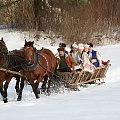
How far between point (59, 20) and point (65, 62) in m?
11.2

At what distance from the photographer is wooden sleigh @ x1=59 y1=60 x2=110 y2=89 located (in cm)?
1142

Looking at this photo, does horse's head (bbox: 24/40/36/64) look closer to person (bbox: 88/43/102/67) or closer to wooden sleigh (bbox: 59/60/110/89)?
wooden sleigh (bbox: 59/60/110/89)

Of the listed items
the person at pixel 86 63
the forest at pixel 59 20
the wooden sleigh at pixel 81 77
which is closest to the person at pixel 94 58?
the wooden sleigh at pixel 81 77

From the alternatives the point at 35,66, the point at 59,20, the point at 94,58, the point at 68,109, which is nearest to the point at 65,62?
the point at 94,58

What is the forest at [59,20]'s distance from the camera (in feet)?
72.0

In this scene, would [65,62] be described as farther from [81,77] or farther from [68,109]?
[68,109]

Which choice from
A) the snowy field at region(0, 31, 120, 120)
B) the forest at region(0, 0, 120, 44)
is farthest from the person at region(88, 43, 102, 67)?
the forest at region(0, 0, 120, 44)

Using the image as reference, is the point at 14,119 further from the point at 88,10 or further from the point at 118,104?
the point at 88,10

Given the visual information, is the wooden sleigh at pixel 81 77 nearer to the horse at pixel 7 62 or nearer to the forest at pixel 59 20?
the horse at pixel 7 62

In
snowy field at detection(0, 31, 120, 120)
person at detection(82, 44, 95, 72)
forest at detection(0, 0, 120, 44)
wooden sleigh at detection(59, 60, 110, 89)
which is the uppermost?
forest at detection(0, 0, 120, 44)

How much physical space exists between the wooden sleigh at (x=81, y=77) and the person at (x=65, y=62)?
239 millimetres

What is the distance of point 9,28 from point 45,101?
550 inches

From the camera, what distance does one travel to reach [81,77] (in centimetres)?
1179

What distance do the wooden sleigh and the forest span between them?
900 centimetres
